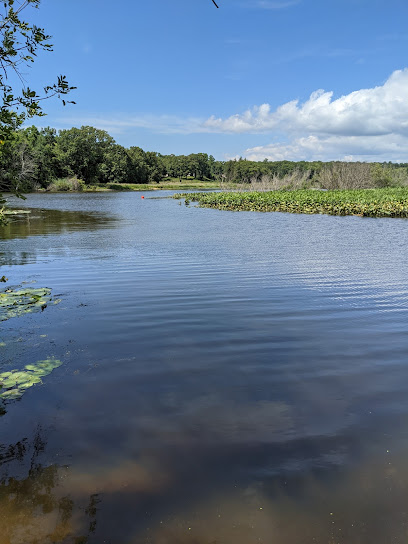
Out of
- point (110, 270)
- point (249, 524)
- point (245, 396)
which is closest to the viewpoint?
point (249, 524)

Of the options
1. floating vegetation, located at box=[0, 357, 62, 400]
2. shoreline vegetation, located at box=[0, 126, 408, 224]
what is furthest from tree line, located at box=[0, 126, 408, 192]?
floating vegetation, located at box=[0, 357, 62, 400]

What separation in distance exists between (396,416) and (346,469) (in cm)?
125

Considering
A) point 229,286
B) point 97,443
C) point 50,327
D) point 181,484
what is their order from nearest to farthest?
point 181,484 → point 97,443 → point 50,327 → point 229,286

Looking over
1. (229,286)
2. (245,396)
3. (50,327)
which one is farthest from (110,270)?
(245,396)

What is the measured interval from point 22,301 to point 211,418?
6.64 meters

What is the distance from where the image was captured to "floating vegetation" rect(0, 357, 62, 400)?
18.2ft

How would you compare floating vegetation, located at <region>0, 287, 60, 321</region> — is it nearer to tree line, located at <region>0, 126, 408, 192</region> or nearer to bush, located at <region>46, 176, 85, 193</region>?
tree line, located at <region>0, 126, 408, 192</region>

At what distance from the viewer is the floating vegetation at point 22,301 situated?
8998mm

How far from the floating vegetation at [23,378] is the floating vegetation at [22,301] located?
2.69m

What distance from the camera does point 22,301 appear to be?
984cm

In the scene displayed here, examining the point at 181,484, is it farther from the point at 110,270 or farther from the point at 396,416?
the point at 110,270

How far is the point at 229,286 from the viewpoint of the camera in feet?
37.3

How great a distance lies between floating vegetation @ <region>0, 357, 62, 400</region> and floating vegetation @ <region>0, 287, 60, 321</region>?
269cm

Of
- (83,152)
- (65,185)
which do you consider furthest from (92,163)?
(65,185)
